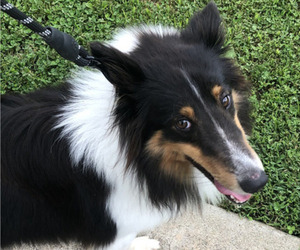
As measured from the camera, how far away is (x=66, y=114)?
7.46 ft

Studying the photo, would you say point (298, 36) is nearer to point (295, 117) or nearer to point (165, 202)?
point (295, 117)

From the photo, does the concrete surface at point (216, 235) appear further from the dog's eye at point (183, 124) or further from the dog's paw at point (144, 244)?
the dog's eye at point (183, 124)

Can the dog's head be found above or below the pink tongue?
above

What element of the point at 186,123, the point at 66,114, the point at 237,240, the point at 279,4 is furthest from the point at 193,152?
the point at 279,4

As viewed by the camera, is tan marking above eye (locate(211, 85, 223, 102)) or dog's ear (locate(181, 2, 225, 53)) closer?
tan marking above eye (locate(211, 85, 223, 102))

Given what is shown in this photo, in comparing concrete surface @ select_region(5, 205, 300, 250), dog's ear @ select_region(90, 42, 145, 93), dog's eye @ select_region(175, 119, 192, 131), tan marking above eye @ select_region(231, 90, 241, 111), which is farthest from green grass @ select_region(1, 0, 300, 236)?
dog's ear @ select_region(90, 42, 145, 93)

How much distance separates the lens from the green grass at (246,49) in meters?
3.71

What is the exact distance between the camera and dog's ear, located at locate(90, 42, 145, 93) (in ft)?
6.14

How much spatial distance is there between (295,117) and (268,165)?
626 mm

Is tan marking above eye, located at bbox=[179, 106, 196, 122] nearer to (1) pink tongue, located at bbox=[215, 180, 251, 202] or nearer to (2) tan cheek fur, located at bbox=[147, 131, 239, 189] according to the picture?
(2) tan cheek fur, located at bbox=[147, 131, 239, 189]

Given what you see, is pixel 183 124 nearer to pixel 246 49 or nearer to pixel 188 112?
pixel 188 112

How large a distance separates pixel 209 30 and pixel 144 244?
6.24 ft

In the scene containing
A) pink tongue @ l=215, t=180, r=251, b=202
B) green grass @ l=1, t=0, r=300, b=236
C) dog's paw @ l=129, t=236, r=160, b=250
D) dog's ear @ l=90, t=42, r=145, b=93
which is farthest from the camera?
green grass @ l=1, t=0, r=300, b=236

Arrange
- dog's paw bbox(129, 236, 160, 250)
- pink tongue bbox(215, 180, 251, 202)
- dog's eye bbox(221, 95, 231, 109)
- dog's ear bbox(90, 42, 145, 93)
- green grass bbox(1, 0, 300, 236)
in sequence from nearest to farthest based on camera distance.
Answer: dog's ear bbox(90, 42, 145, 93) < dog's eye bbox(221, 95, 231, 109) < pink tongue bbox(215, 180, 251, 202) < dog's paw bbox(129, 236, 160, 250) < green grass bbox(1, 0, 300, 236)
